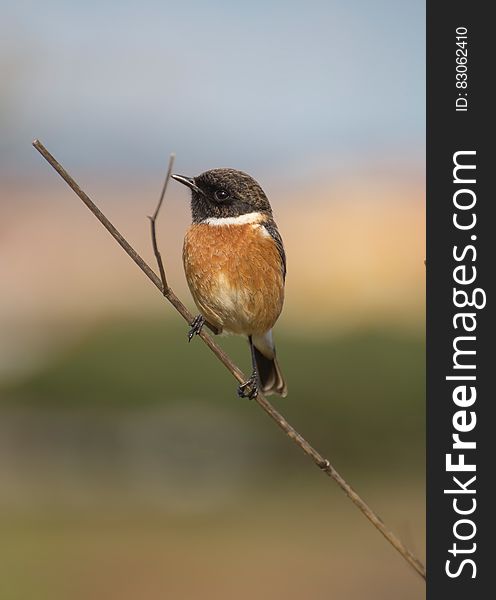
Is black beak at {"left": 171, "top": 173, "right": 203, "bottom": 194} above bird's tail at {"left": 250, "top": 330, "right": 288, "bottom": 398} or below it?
above

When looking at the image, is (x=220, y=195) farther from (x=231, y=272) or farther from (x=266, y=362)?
(x=266, y=362)

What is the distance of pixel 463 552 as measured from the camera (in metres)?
3.43

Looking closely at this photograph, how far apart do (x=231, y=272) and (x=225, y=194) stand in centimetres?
38

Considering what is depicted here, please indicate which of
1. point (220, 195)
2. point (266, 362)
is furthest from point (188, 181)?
point (266, 362)

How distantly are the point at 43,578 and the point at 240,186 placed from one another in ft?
22.2

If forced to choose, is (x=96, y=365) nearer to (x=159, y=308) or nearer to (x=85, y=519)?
(x=159, y=308)

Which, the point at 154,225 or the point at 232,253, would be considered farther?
the point at 232,253

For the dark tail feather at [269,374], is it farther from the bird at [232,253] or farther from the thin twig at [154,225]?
the thin twig at [154,225]

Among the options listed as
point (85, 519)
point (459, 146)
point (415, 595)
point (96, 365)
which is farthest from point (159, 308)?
point (459, 146)

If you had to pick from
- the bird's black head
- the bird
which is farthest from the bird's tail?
the bird's black head

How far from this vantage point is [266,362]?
5516 millimetres

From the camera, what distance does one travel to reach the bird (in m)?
4.62

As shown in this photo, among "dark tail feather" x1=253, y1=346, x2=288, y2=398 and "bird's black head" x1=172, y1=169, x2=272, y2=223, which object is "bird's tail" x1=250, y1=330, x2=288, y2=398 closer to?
"dark tail feather" x1=253, y1=346, x2=288, y2=398

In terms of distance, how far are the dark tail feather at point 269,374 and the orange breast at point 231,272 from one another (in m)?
0.72
